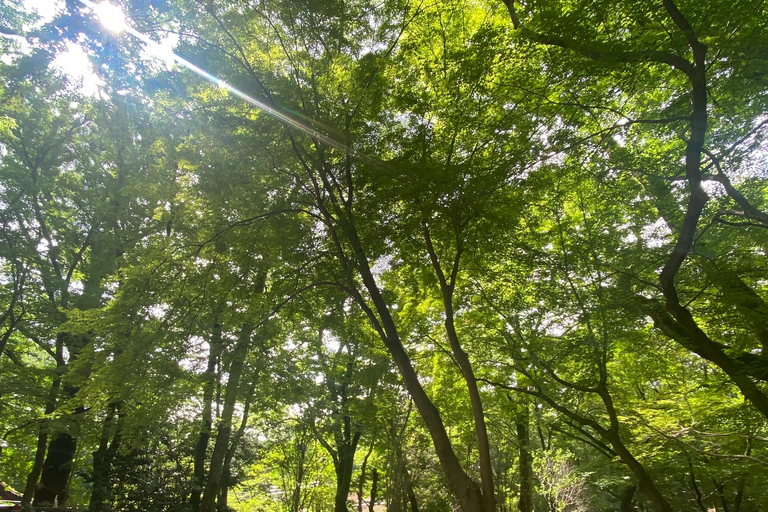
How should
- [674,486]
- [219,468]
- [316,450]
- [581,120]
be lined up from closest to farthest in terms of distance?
[581,120]
[219,468]
[674,486]
[316,450]

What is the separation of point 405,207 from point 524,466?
11.3 meters

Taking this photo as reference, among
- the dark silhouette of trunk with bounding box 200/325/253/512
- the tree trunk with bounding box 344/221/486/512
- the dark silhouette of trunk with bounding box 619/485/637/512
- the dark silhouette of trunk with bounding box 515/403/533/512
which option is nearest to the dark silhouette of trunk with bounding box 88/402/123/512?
the dark silhouette of trunk with bounding box 200/325/253/512

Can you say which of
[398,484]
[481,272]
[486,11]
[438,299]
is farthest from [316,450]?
[486,11]

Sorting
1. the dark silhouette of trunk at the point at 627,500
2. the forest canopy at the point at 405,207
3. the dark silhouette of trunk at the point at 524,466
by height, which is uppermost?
the forest canopy at the point at 405,207

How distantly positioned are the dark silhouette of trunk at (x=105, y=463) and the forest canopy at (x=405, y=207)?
0.22ft

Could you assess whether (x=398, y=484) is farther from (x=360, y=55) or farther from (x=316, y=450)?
(x=360, y=55)

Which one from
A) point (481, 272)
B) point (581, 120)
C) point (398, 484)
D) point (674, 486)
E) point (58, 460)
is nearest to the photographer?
point (581, 120)

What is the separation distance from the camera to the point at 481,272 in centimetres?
707

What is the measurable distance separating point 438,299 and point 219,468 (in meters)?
6.60

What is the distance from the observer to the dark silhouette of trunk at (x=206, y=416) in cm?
845

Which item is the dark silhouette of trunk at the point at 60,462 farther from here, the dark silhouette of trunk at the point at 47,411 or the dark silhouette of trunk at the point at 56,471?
the dark silhouette of trunk at the point at 47,411

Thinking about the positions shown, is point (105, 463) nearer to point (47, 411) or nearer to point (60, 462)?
point (60, 462)

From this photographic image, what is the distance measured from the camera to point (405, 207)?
598cm

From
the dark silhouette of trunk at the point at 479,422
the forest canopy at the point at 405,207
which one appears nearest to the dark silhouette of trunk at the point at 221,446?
the forest canopy at the point at 405,207
